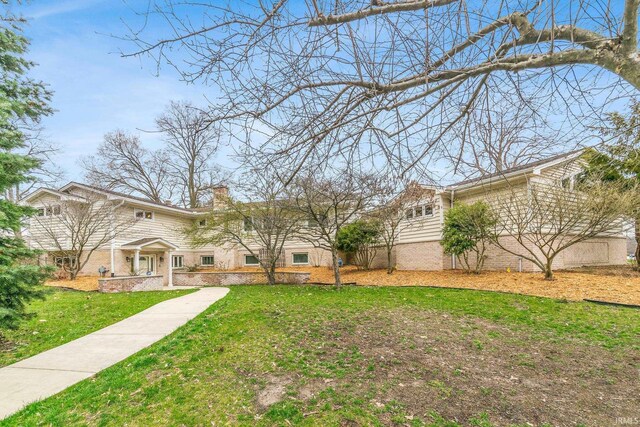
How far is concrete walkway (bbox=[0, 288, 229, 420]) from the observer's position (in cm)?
374

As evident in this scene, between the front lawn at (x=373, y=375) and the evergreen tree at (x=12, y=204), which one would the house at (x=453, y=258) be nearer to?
the front lawn at (x=373, y=375)

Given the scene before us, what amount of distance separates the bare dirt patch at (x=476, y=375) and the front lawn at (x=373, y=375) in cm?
2

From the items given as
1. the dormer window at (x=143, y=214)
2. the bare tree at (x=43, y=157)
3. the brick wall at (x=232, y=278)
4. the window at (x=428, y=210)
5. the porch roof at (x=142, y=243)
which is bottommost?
the brick wall at (x=232, y=278)

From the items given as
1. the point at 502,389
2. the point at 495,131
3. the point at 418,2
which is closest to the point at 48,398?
the point at 502,389

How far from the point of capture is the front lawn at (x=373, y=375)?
297 cm

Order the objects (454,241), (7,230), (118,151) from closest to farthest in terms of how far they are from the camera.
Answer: (7,230) → (454,241) → (118,151)

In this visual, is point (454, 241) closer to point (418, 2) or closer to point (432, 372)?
point (432, 372)

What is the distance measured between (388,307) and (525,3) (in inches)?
242

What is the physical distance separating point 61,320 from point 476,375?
8.50 m

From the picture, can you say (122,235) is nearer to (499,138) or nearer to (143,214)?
(143,214)

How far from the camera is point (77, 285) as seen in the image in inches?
559

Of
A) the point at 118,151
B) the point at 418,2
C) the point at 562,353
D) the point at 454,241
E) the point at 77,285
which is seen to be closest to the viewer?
the point at 418,2

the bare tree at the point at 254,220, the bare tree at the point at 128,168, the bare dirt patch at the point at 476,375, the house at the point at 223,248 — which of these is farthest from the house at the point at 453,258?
the bare tree at the point at 128,168

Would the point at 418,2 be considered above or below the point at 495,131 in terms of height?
above
